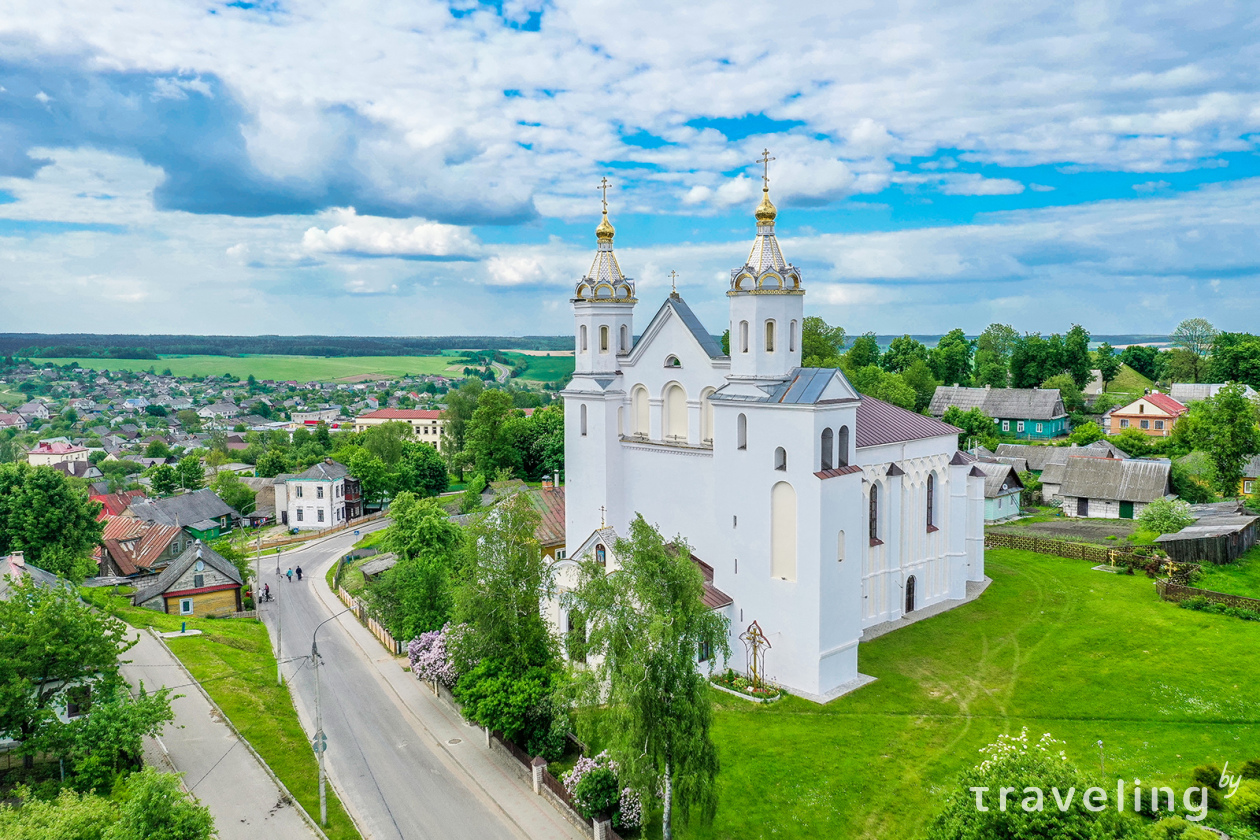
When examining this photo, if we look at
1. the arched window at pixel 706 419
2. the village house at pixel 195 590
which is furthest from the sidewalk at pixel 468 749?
the arched window at pixel 706 419

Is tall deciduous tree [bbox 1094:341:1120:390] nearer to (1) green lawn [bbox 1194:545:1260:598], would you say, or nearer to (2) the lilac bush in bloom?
(1) green lawn [bbox 1194:545:1260:598]

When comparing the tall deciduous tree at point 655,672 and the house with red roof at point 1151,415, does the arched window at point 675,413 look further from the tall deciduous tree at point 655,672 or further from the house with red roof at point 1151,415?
the house with red roof at point 1151,415

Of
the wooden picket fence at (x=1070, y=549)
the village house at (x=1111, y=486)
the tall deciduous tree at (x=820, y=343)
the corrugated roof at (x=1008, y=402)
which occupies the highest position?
the tall deciduous tree at (x=820, y=343)

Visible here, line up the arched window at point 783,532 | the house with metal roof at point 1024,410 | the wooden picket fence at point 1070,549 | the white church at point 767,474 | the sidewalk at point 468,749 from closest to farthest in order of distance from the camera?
the sidewalk at point 468,749 < the white church at point 767,474 < the arched window at point 783,532 < the wooden picket fence at point 1070,549 < the house with metal roof at point 1024,410

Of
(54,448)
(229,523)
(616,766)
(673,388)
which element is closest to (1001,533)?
(673,388)

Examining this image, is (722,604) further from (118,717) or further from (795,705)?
(118,717)

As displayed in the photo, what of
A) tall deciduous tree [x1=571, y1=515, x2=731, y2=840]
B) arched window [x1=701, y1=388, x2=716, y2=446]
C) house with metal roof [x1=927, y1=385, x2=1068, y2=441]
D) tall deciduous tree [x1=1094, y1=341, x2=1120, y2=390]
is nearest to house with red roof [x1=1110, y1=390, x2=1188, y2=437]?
house with metal roof [x1=927, y1=385, x2=1068, y2=441]

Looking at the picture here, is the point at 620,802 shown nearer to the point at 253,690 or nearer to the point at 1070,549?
the point at 253,690
